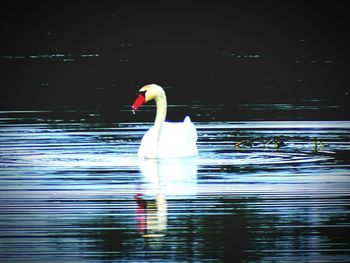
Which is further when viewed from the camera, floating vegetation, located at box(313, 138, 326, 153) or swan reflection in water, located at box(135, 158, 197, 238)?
floating vegetation, located at box(313, 138, 326, 153)

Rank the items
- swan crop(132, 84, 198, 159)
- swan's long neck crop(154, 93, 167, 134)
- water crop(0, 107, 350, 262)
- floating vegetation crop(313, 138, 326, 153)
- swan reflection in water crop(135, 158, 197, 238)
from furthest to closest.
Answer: swan's long neck crop(154, 93, 167, 134) < floating vegetation crop(313, 138, 326, 153) < swan crop(132, 84, 198, 159) < swan reflection in water crop(135, 158, 197, 238) < water crop(0, 107, 350, 262)

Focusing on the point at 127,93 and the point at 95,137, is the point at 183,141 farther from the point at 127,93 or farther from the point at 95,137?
the point at 127,93

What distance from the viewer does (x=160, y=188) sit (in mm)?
14305

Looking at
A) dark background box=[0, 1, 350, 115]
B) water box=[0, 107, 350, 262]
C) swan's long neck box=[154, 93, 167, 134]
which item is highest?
dark background box=[0, 1, 350, 115]

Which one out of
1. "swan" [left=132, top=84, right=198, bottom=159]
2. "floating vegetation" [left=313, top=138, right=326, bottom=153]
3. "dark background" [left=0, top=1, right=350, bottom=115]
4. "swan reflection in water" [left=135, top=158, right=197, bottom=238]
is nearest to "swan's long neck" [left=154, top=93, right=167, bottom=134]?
"swan" [left=132, top=84, right=198, bottom=159]

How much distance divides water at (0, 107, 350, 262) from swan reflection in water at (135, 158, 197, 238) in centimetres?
1

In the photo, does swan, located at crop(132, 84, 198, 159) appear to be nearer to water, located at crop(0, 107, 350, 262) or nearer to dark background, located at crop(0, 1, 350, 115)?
water, located at crop(0, 107, 350, 262)

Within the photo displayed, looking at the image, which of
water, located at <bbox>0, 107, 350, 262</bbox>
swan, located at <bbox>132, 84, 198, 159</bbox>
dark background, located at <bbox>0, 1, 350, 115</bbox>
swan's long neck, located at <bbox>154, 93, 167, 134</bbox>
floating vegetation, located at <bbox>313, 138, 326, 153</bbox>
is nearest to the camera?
water, located at <bbox>0, 107, 350, 262</bbox>

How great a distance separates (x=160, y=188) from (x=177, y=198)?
0.85m

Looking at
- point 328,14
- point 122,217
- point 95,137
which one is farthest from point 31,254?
point 328,14

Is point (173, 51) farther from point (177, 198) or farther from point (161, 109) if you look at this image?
point (177, 198)

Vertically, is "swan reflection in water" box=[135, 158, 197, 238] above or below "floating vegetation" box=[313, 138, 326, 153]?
below

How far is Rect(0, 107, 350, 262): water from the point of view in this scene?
10.8 meters

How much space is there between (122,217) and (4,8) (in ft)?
190
